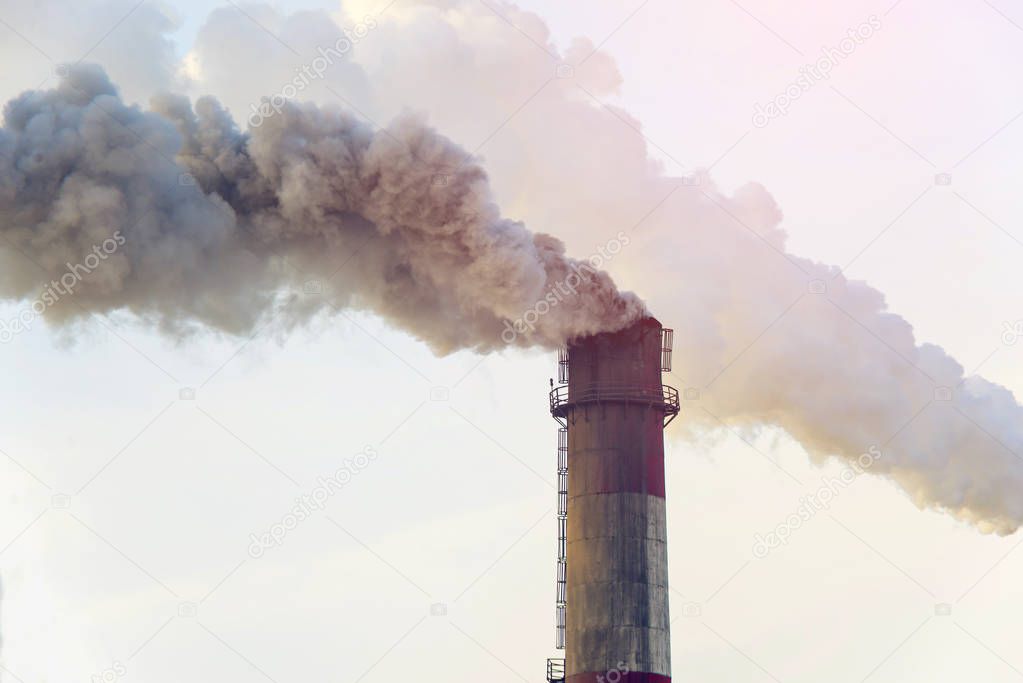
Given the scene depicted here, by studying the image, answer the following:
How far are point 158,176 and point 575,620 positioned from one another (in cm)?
1928

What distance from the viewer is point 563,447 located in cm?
7475

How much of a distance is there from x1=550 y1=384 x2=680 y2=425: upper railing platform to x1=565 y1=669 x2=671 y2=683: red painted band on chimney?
8.45 metres

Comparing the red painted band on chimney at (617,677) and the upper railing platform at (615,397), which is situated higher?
the upper railing platform at (615,397)

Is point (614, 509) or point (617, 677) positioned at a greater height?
point (614, 509)

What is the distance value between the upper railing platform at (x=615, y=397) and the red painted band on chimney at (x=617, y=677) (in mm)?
8446

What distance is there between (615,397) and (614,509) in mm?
3613

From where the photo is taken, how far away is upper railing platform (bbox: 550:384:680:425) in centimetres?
7356

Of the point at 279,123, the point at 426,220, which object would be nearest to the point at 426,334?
the point at 426,220

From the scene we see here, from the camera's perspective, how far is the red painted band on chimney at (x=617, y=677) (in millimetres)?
71438

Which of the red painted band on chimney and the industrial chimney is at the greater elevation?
the industrial chimney

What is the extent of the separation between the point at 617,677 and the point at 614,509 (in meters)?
5.36

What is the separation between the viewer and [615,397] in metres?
73.4

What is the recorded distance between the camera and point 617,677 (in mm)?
71438

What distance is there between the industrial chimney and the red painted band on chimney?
3 centimetres
